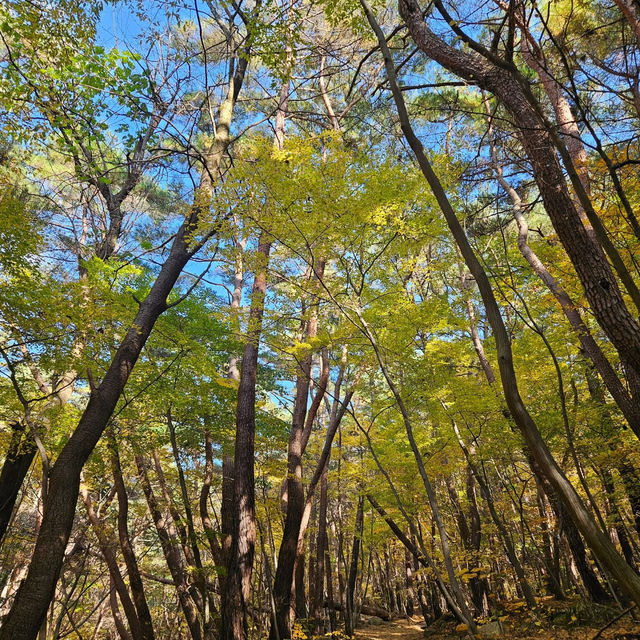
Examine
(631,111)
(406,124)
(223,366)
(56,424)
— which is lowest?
(406,124)

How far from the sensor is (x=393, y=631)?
11633 mm

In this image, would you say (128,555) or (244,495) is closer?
(244,495)

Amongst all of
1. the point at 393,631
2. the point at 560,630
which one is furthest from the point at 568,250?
the point at 393,631

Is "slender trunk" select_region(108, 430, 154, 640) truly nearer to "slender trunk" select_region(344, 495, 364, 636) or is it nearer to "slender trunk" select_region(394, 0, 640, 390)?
"slender trunk" select_region(344, 495, 364, 636)

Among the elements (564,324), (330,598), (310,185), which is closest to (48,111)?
(310,185)

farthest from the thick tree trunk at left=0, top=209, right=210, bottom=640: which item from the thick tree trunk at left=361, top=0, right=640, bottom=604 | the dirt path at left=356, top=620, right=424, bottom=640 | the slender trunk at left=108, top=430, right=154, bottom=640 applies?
the dirt path at left=356, top=620, right=424, bottom=640

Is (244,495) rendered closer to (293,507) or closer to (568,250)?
(293,507)

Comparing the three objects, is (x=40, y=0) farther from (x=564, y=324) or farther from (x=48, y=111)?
(x=564, y=324)

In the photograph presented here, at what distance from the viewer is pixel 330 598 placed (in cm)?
998

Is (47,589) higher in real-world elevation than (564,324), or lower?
lower

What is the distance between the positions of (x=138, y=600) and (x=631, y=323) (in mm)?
8300

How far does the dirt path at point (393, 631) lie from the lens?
9.88 meters

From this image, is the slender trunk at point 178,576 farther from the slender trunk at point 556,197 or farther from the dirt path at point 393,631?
the slender trunk at point 556,197

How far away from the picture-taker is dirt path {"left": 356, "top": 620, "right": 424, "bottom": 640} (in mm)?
9883
